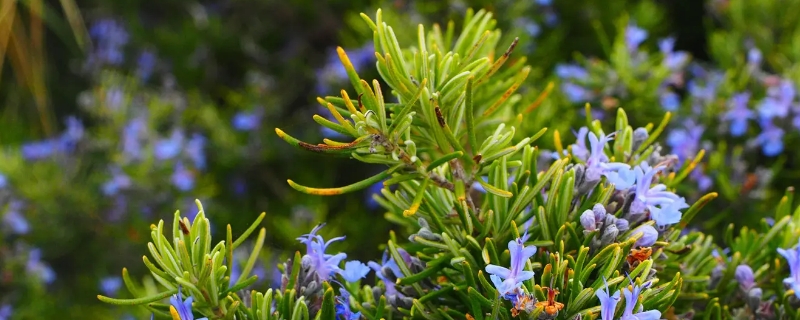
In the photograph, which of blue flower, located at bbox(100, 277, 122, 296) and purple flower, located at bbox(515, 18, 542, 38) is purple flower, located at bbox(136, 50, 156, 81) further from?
purple flower, located at bbox(515, 18, 542, 38)

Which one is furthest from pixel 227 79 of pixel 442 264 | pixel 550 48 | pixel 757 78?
pixel 442 264

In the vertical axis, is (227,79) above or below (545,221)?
above

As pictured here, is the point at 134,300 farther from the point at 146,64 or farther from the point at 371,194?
the point at 146,64

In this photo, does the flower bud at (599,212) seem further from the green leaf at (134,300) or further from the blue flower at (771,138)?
the blue flower at (771,138)

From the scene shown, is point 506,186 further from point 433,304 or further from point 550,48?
point 550,48

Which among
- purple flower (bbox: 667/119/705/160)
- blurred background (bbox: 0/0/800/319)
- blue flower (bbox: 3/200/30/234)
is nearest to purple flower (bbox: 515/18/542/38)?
blurred background (bbox: 0/0/800/319)

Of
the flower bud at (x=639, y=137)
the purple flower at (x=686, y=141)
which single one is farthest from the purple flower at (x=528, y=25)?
the flower bud at (x=639, y=137)
